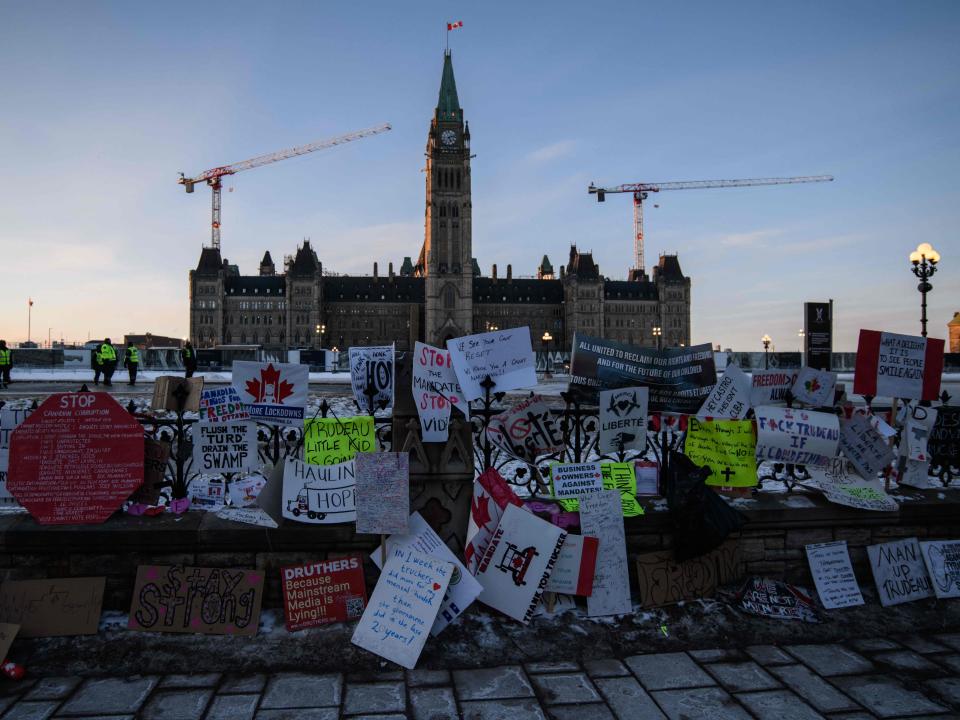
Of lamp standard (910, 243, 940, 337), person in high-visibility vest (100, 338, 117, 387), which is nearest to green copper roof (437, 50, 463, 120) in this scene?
person in high-visibility vest (100, 338, 117, 387)

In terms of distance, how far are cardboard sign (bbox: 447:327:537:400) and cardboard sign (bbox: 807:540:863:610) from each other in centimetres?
Answer: 286

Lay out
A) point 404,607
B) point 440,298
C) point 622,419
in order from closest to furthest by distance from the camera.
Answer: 1. point 404,607
2. point 622,419
3. point 440,298

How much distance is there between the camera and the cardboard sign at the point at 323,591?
15.4ft

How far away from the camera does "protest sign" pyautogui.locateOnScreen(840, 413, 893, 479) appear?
224 inches

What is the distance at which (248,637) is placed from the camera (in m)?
4.51

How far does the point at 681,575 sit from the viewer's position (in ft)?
17.0

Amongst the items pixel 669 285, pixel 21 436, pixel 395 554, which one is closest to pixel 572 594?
pixel 395 554

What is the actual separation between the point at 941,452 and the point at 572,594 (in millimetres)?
4257

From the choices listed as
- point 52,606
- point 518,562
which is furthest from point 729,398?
point 52,606

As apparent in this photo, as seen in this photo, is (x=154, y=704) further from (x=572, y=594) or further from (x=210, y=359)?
(x=210, y=359)

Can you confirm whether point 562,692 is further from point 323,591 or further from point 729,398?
A: point 729,398

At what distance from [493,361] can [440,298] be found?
109m

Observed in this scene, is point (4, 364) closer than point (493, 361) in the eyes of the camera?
No

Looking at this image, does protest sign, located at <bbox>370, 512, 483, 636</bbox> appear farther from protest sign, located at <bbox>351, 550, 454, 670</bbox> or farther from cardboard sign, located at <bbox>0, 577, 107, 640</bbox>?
cardboard sign, located at <bbox>0, 577, 107, 640</bbox>
